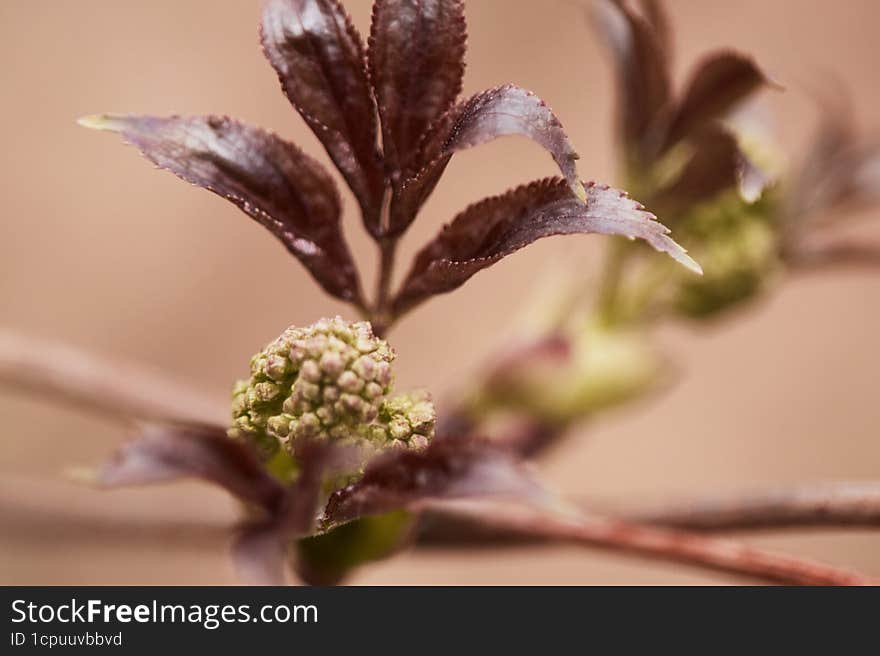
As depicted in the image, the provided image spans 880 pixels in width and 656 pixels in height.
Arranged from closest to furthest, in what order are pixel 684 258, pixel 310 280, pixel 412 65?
pixel 684 258, pixel 412 65, pixel 310 280

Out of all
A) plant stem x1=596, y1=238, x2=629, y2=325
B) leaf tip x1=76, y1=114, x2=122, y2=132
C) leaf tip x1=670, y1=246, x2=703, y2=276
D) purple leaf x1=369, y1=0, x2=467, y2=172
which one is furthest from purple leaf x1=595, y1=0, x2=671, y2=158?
leaf tip x1=76, y1=114, x2=122, y2=132

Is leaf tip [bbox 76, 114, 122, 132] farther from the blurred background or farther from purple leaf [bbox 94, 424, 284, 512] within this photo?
the blurred background

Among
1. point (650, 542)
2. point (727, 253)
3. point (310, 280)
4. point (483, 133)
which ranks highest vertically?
point (310, 280)

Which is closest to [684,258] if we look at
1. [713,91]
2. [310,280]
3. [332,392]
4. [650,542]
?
[332,392]

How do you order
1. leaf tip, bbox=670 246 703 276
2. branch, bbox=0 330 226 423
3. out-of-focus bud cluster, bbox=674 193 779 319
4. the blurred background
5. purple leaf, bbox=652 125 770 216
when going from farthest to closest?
the blurred background < branch, bbox=0 330 226 423 < out-of-focus bud cluster, bbox=674 193 779 319 < purple leaf, bbox=652 125 770 216 < leaf tip, bbox=670 246 703 276

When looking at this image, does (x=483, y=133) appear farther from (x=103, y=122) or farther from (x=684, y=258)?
(x=103, y=122)

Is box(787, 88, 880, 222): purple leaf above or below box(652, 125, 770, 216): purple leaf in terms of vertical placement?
above
